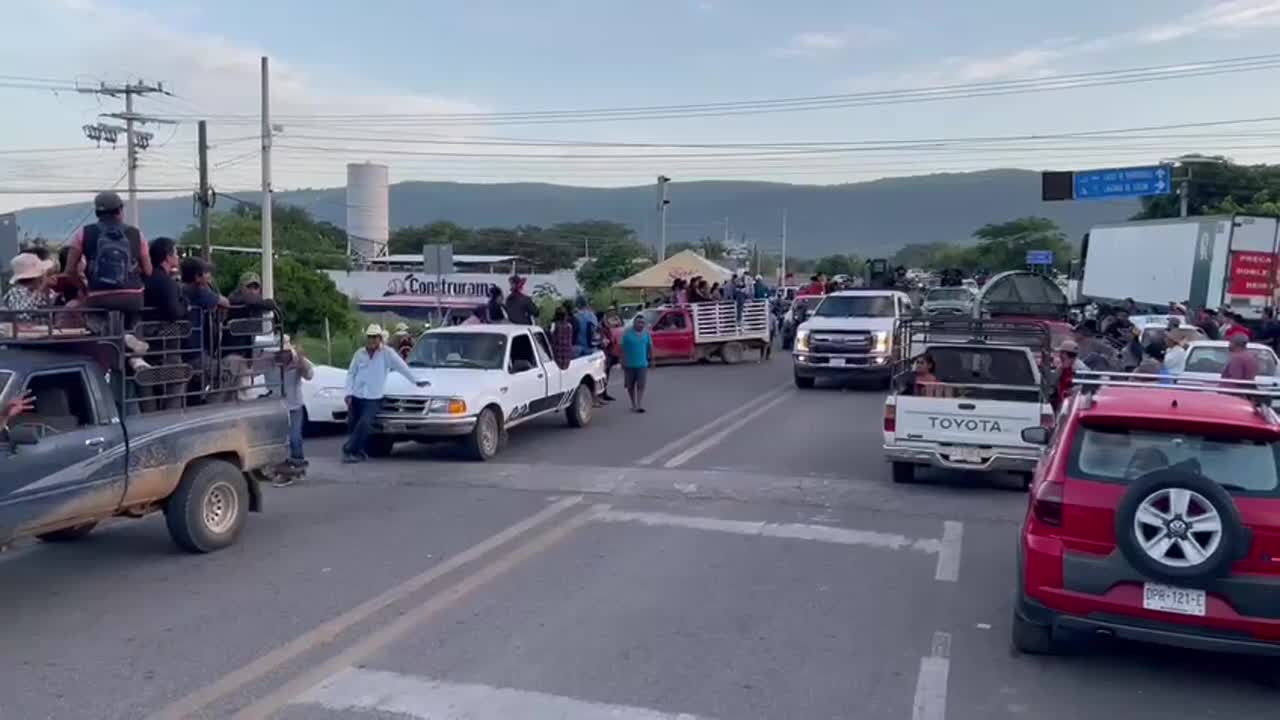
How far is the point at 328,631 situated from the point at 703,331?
24129 mm

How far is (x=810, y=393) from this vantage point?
24.3 m

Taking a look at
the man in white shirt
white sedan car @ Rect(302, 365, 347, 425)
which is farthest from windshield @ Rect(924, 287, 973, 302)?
white sedan car @ Rect(302, 365, 347, 425)

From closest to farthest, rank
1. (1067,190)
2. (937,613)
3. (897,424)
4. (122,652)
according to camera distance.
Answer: (122,652) → (937,613) → (897,424) → (1067,190)

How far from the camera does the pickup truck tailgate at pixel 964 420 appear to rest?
12.9 meters

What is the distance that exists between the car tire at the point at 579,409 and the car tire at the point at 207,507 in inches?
331

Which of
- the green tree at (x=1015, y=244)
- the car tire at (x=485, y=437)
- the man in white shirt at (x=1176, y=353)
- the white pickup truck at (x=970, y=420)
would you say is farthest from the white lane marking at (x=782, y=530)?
the green tree at (x=1015, y=244)

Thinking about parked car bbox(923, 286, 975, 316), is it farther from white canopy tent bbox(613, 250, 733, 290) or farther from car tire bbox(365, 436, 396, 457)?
car tire bbox(365, 436, 396, 457)

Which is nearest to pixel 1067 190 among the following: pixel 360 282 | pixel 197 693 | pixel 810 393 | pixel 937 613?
pixel 810 393

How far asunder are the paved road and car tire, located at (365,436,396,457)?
2.02 m

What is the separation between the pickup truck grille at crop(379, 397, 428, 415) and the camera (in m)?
15.1

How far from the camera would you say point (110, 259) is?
9.20 meters

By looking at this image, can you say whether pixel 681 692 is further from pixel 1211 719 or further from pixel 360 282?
pixel 360 282

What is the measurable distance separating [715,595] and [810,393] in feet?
52.4

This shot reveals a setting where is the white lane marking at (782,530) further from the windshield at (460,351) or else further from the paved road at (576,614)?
the windshield at (460,351)
